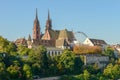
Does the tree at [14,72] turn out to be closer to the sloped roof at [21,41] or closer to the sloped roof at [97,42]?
the sloped roof at [21,41]

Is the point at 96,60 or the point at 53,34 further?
the point at 53,34

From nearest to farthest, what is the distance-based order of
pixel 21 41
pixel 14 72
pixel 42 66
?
pixel 14 72
pixel 42 66
pixel 21 41

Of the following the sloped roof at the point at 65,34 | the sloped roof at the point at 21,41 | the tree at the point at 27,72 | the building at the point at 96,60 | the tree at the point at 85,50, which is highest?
the sloped roof at the point at 65,34

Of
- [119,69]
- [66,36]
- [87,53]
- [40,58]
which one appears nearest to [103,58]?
[87,53]

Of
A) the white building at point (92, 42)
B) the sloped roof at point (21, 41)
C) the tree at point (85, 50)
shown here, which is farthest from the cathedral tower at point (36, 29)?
the tree at point (85, 50)

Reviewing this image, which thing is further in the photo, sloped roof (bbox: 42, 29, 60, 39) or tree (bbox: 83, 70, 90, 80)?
sloped roof (bbox: 42, 29, 60, 39)

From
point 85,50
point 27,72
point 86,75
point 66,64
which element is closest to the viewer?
point 27,72

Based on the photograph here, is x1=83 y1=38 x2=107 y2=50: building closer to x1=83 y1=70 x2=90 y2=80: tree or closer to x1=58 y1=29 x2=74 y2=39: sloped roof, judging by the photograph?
x1=58 y1=29 x2=74 y2=39: sloped roof

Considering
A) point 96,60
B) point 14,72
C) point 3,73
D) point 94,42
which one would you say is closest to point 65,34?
point 94,42

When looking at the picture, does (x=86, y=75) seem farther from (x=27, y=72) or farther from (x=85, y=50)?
(x=85, y=50)

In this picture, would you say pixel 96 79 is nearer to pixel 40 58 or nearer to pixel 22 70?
pixel 40 58

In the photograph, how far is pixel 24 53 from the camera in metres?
57.2

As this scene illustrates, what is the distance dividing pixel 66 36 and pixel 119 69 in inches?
796

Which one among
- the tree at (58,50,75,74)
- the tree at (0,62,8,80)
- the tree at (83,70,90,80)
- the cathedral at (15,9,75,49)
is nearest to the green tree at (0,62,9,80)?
the tree at (0,62,8,80)
